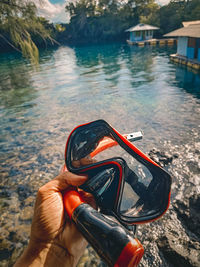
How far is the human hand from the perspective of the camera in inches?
60.4

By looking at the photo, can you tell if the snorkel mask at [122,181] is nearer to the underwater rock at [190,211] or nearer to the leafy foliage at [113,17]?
the underwater rock at [190,211]

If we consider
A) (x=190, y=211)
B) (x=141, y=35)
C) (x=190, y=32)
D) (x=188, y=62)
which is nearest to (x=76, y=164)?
(x=190, y=211)

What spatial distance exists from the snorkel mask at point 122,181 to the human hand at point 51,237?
19.7 inches

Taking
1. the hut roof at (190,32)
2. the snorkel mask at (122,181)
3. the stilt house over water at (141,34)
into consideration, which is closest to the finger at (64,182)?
the snorkel mask at (122,181)

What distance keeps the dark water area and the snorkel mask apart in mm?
2029

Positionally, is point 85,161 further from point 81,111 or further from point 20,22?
point 81,111

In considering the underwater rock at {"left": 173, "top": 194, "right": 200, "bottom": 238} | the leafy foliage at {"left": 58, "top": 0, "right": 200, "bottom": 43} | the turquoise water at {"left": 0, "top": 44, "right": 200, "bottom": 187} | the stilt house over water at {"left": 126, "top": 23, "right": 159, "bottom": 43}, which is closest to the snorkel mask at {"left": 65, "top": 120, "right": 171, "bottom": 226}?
the underwater rock at {"left": 173, "top": 194, "right": 200, "bottom": 238}

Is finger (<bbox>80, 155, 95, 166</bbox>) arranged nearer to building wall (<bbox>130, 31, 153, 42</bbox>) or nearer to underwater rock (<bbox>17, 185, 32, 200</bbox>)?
underwater rock (<bbox>17, 185, 32, 200</bbox>)

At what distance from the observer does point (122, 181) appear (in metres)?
2.16

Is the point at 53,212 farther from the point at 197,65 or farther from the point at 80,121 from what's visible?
the point at 197,65

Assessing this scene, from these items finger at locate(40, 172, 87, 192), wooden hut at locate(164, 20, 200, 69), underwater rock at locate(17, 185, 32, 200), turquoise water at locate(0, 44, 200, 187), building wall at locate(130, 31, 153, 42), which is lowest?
underwater rock at locate(17, 185, 32, 200)

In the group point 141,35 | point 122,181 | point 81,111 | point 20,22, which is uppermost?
point 141,35

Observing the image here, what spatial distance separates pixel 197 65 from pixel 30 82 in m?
19.1

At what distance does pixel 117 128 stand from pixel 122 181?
683 cm
